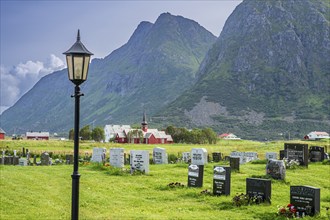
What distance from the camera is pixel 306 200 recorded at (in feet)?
59.9

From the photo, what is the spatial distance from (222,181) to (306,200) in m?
5.60

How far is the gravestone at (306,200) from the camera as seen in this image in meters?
18.0

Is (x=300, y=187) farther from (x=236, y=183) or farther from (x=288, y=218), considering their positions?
(x=236, y=183)

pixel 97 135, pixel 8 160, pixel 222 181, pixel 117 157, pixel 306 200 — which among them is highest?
pixel 97 135

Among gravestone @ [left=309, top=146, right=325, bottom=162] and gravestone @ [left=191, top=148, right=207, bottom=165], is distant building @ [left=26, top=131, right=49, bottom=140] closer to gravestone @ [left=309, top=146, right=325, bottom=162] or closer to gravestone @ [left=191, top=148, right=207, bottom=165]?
gravestone @ [left=309, top=146, right=325, bottom=162]

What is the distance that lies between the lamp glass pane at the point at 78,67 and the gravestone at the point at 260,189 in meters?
12.4

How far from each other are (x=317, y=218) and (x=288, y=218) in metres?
1.08

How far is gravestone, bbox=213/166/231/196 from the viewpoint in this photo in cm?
2311

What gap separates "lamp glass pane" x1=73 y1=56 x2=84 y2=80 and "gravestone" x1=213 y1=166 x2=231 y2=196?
1405cm

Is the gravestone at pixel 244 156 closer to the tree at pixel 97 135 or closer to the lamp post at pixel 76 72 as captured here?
the lamp post at pixel 76 72

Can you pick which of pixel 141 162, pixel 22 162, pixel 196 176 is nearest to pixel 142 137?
pixel 22 162

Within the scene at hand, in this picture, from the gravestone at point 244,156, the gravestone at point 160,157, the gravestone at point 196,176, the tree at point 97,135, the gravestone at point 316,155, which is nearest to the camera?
the gravestone at point 196,176

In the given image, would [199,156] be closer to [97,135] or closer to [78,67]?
[78,67]

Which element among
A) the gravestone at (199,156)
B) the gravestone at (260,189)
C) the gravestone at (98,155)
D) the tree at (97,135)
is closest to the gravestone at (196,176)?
the gravestone at (260,189)
